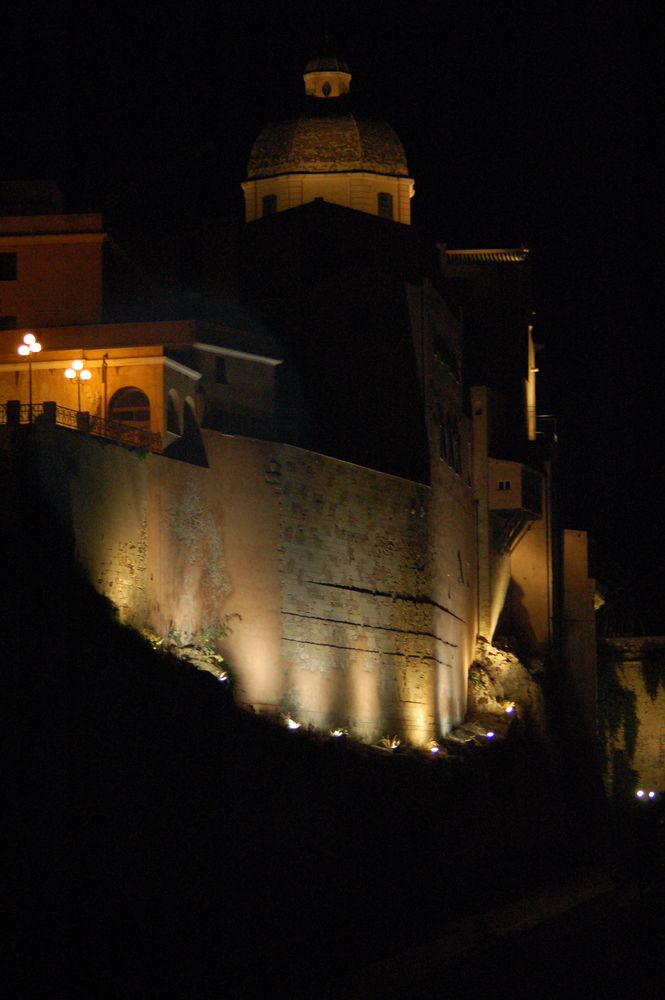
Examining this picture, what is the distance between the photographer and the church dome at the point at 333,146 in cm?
5856

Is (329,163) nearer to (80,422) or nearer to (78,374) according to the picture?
(78,374)

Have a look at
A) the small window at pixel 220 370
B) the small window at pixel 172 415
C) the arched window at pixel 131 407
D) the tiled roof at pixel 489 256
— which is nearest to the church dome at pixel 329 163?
the tiled roof at pixel 489 256

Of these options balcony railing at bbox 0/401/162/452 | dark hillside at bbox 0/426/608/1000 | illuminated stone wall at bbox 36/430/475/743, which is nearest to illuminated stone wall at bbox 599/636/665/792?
illuminated stone wall at bbox 36/430/475/743

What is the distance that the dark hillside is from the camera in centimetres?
3559

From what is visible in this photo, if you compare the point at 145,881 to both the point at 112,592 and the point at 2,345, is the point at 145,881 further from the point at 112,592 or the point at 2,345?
the point at 2,345

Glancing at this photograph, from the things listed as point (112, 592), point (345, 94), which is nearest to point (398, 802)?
point (112, 592)

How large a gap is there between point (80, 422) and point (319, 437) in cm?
975

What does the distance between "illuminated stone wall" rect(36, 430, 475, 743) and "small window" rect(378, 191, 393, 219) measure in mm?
9667

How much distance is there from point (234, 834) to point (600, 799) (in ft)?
66.1

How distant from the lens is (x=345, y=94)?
5984 centimetres

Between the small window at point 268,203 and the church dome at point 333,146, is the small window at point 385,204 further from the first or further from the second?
the small window at point 268,203

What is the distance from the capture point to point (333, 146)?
58594mm

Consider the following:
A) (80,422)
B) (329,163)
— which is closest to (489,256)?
(329,163)

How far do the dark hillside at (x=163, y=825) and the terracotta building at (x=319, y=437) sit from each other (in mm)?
1374
